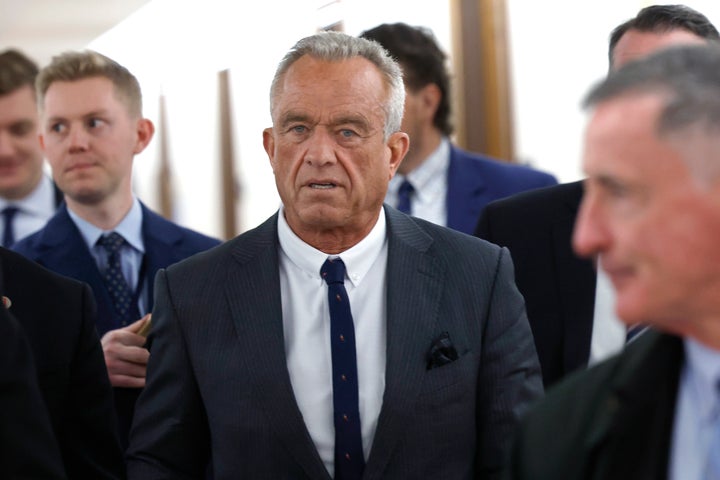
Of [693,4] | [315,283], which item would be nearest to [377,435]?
[315,283]

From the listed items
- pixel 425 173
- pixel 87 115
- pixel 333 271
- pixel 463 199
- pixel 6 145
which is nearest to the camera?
pixel 333 271

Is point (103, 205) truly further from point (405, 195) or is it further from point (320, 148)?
point (320, 148)

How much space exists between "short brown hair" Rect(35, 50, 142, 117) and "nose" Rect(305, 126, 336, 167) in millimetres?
1479

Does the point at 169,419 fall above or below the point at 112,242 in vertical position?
below

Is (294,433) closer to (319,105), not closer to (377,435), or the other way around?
(377,435)

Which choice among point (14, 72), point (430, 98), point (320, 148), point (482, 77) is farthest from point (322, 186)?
point (482, 77)

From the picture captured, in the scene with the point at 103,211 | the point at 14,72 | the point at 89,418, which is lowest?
the point at 89,418

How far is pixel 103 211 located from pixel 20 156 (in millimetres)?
1064

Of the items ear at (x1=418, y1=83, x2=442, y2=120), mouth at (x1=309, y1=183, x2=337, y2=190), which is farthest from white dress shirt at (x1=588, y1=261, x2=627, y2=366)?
ear at (x1=418, y1=83, x2=442, y2=120)

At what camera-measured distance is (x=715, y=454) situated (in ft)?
5.61

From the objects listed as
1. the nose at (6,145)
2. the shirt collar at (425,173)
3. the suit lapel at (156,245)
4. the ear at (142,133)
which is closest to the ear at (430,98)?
the shirt collar at (425,173)

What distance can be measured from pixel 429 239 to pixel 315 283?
11.1 inches

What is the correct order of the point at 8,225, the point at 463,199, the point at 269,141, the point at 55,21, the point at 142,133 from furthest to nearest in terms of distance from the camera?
the point at 55,21 → the point at 8,225 → the point at 463,199 → the point at 142,133 → the point at 269,141

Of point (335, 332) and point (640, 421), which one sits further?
point (335, 332)
